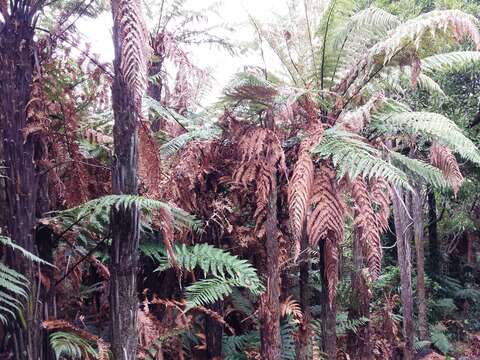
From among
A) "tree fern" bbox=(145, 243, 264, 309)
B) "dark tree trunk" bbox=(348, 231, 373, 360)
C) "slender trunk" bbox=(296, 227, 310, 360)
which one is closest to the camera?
"tree fern" bbox=(145, 243, 264, 309)

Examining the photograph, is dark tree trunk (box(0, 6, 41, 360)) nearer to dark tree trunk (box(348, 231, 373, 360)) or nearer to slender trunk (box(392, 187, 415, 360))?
dark tree trunk (box(348, 231, 373, 360))

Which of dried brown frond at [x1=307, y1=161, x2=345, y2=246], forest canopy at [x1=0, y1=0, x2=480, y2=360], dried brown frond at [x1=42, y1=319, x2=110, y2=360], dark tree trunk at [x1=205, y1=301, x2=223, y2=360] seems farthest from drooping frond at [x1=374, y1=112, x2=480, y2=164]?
dried brown frond at [x1=42, y1=319, x2=110, y2=360]

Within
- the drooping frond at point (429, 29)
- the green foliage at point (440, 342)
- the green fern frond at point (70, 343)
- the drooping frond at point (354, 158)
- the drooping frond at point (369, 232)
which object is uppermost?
the drooping frond at point (429, 29)

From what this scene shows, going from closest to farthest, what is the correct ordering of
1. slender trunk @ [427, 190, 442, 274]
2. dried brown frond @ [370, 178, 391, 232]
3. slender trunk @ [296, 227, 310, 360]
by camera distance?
dried brown frond @ [370, 178, 391, 232] → slender trunk @ [296, 227, 310, 360] → slender trunk @ [427, 190, 442, 274]

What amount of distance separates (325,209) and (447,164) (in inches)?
47.6

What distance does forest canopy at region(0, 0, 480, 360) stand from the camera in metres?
1.92

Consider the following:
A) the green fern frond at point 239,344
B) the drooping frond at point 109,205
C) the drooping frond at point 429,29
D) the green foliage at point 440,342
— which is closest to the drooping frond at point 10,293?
the drooping frond at point 109,205

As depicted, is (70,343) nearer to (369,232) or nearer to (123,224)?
A: (123,224)

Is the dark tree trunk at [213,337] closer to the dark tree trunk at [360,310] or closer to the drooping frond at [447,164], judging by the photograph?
the dark tree trunk at [360,310]

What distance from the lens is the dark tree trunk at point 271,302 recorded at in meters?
2.67

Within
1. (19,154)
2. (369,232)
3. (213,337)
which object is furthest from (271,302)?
(19,154)

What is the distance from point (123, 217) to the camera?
196 centimetres

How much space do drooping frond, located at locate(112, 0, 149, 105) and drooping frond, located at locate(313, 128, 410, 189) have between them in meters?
1.07

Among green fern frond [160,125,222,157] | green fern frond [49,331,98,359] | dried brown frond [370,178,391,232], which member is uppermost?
green fern frond [160,125,222,157]
